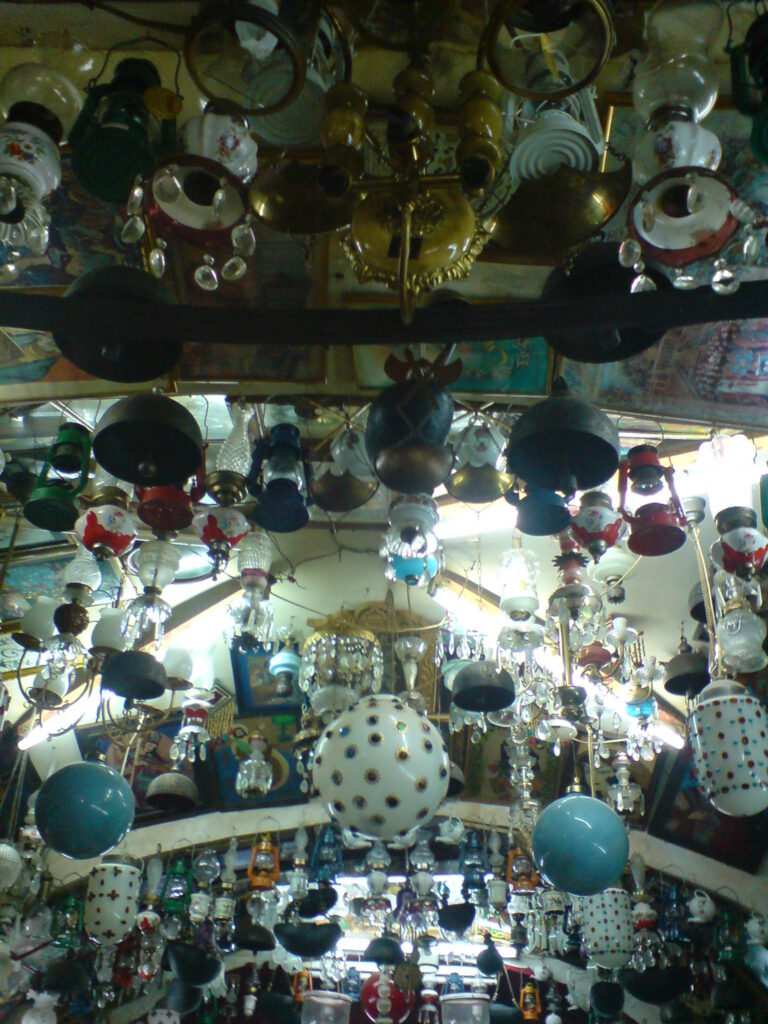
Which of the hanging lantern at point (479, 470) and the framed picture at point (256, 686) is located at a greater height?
the hanging lantern at point (479, 470)

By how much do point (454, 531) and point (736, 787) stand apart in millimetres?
2163

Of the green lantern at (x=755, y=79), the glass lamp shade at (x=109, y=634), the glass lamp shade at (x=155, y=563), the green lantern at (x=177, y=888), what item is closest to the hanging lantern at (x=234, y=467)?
the glass lamp shade at (x=155, y=563)

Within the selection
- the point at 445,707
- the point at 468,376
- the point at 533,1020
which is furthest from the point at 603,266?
the point at 533,1020

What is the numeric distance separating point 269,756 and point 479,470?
4.72 m

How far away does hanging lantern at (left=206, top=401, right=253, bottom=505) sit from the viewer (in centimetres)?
302

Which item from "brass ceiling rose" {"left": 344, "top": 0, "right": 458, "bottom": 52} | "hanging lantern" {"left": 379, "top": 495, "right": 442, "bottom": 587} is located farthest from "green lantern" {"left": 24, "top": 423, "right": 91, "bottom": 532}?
"brass ceiling rose" {"left": 344, "top": 0, "right": 458, "bottom": 52}

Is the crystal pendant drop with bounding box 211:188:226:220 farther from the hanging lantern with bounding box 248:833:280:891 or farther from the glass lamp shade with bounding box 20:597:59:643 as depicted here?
the hanging lantern with bounding box 248:833:280:891

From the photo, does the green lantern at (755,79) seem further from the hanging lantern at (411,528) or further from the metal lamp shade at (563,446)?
the hanging lantern at (411,528)

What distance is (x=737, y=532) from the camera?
297 centimetres

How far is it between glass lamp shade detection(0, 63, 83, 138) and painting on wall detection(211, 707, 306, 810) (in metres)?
5.20

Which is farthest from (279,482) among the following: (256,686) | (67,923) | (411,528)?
(67,923)

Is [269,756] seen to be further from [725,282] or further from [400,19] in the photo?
[725,282]

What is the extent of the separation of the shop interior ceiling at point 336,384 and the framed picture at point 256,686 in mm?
759

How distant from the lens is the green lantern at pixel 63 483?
10.3ft
